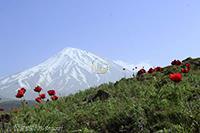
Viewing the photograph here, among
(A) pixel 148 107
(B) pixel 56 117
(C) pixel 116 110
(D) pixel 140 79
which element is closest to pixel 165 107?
(A) pixel 148 107

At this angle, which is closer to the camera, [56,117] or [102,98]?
[56,117]

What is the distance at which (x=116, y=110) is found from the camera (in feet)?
30.0

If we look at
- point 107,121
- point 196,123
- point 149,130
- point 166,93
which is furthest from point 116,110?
point 196,123

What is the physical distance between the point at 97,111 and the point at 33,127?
2630 mm

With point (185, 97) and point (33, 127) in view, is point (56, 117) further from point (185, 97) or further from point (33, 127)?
point (185, 97)

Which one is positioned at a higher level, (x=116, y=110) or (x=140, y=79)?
(x=140, y=79)

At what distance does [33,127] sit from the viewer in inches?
292

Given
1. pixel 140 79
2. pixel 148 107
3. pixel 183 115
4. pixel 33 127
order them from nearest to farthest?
1. pixel 183 115
2. pixel 33 127
3. pixel 148 107
4. pixel 140 79

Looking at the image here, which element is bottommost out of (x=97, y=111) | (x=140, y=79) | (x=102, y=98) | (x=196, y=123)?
(x=196, y=123)

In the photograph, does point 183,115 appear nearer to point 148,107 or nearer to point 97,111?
point 148,107

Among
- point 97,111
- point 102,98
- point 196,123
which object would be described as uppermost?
point 102,98

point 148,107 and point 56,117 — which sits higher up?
point 56,117

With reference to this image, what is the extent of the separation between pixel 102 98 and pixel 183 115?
580cm

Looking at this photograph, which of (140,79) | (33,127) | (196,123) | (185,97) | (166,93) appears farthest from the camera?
(140,79)
